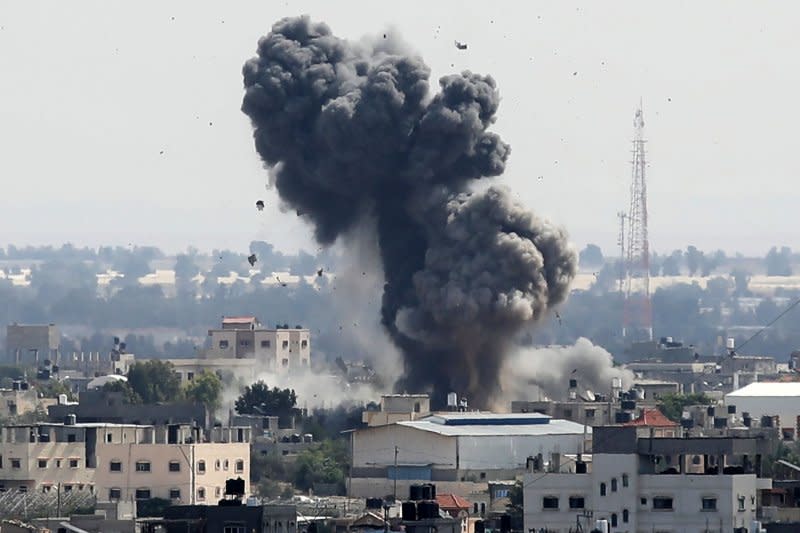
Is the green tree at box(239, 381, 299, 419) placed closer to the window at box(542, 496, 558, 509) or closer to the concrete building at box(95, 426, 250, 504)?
the concrete building at box(95, 426, 250, 504)

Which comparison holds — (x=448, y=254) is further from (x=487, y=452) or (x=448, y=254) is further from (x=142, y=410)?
(x=487, y=452)

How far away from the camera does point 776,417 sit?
110 m

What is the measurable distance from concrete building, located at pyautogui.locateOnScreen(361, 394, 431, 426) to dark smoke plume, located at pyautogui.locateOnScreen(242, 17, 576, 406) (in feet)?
12.0

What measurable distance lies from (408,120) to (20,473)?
30.3m

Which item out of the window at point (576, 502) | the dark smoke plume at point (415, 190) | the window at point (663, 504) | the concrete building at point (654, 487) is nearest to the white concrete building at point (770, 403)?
the dark smoke plume at point (415, 190)

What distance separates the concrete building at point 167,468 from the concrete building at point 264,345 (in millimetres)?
59378

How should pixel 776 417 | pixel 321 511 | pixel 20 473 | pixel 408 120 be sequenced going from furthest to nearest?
pixel 408 120 < pixel 776 417 < pixel 20 473 < pixel 321 511

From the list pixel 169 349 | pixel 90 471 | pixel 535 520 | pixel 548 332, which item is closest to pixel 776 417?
pixel 90 471

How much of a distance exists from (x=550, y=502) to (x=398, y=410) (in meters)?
47.3

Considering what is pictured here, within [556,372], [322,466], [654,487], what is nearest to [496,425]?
[322,466]

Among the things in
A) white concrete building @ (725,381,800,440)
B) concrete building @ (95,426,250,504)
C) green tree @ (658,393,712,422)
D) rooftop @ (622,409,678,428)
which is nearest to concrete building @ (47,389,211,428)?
concrete building @ (95,426,250,504)

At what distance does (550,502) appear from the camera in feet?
200

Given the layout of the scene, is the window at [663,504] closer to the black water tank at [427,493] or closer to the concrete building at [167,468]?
the black water tank at [427,493]

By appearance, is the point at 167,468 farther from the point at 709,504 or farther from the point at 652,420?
the point at 709,504
